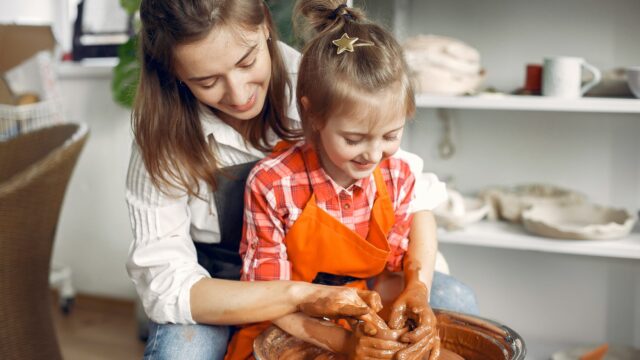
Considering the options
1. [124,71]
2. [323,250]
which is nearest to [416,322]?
[323,250]

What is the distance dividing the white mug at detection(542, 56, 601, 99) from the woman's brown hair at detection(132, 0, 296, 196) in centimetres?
89

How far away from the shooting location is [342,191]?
124cm

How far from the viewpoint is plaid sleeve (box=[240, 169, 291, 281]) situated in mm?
1210

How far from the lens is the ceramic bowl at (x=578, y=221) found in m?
1.96

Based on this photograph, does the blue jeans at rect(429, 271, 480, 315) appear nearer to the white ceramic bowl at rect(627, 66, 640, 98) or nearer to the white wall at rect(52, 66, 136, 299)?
the white ceramic bowl at rect(627, 66, 640, 98)

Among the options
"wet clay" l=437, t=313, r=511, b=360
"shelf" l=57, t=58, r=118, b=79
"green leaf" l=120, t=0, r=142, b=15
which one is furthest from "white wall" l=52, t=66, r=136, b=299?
"wet clay" l=437, t=313, r=511, b=360

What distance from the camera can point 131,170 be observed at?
1321mm

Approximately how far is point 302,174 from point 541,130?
4.27 ft

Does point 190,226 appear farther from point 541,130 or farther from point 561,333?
point 561,333

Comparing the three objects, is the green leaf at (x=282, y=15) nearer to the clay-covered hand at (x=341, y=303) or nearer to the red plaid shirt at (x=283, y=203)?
the red plaid shirt at (x=283, y=203)

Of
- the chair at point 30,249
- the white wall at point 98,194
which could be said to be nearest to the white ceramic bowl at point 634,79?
the chair at point 30,249

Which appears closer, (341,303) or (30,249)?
(341,303)

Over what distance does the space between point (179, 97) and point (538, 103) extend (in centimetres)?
104

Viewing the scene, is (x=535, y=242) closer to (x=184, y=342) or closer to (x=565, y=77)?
(x=565, y=77)
